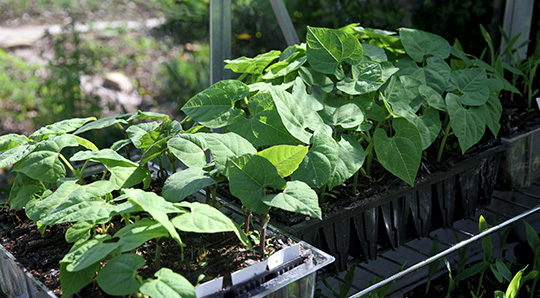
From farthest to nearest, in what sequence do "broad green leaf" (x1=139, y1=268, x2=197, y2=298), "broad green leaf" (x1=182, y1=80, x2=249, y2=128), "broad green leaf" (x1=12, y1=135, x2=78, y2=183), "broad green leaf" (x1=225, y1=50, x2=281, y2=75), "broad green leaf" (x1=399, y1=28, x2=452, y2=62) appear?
"broad green leaf" (x1=399, y1=28, x2=452, y2=62) < "broad green leaf" (x1=225, y1=50, x2=281, y2=75) < "broad green leaf" (x1=182, y1=80, x2=249, y2=128) < "broad green leaf" (x1=12, y1=135, x2=78, y2=183) < "broad green leaf" (x1=139, y1=268, x2=197, y2=298)

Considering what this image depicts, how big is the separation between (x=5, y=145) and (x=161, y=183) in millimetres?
270

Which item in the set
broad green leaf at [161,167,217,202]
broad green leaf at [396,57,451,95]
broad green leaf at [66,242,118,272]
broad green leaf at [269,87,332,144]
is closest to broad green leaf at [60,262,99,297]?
broad green leaf at [66,242,118,272]

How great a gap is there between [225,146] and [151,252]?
197 mm

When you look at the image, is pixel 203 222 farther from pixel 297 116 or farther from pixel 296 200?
pixel 297 116

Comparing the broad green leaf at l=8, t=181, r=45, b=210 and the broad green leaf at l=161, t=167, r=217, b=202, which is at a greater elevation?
the broad green leaf at l=161, t=167, r=217, b=202

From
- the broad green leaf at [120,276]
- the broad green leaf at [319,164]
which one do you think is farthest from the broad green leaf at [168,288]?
the broad green leaf at [319,164]

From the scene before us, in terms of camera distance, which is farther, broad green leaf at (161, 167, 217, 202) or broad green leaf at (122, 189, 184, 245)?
broad green leaf at (161, 167, 217, 202)

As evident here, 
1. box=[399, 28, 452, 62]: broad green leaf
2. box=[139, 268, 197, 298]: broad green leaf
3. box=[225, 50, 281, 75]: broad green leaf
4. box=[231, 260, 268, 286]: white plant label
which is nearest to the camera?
box=[139, 268, 197, 298]: broad green leaf

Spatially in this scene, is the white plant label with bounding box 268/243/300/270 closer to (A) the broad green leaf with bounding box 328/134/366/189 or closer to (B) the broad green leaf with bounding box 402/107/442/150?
(A) the broad green leaf with bounding box 328/134/366/189

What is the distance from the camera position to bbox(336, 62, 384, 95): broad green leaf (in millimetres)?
987

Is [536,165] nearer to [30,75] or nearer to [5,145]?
[5,145]

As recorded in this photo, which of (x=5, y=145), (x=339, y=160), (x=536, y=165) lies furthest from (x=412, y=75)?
(x=5, y=145)

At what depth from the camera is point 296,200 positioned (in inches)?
29.4

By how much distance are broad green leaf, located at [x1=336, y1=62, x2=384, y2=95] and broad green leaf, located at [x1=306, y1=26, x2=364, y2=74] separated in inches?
1.2
